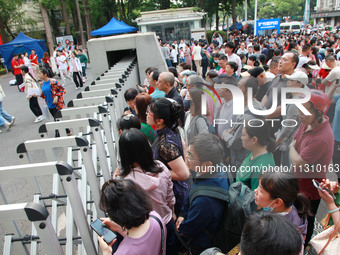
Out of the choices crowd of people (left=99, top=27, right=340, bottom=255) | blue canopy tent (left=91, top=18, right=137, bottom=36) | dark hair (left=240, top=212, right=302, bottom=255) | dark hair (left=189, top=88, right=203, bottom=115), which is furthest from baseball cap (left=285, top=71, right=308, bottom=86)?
blue canopy tent (left=91, top=18, right=137, bottom=36)

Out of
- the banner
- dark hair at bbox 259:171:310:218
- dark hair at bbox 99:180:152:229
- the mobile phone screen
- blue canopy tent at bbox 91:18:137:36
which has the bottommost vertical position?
the mobile phone screen

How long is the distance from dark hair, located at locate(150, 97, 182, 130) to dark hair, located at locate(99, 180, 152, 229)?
1171 millimetres

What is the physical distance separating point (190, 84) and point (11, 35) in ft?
115

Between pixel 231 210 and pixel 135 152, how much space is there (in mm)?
866

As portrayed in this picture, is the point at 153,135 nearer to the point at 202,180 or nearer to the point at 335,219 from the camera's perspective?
the point at 202,180

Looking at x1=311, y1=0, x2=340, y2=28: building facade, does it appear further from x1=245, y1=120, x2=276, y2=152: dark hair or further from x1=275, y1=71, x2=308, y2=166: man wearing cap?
x1=245, y1=120, x2=276, y2=152: dark hair

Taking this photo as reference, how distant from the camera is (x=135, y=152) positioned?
2.20 m

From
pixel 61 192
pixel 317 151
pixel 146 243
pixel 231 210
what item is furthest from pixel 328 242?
pixel 61 192

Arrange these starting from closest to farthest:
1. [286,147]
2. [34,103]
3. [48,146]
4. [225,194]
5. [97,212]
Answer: [225,194] → [48,146] → [97,212] → [286,147] → [34,103]

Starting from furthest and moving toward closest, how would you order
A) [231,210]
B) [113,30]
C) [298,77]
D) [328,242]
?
1. [113,30]
2. [298,77]
3. [231,210]
4. [328,242]

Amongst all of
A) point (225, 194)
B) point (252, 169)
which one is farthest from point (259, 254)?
point (252, 169)

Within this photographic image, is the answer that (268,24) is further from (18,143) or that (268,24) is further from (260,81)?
(18,143)

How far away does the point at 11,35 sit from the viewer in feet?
105

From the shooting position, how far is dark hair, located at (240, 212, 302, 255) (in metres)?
1.22
